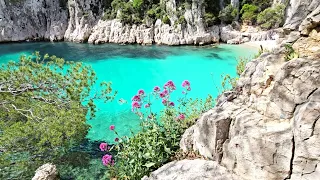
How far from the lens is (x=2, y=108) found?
26.6 ft

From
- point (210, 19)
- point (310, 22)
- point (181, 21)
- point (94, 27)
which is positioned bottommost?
point (310, 22)

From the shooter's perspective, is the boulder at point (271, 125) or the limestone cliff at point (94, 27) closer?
the boulder at point (271, 125)

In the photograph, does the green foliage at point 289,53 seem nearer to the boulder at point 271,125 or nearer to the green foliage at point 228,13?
the boulder at point 271,125

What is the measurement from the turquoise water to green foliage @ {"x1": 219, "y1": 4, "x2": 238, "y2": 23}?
660 cm

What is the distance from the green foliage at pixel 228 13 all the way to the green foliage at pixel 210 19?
1096 mm

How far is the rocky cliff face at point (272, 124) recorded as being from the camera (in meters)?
4.40

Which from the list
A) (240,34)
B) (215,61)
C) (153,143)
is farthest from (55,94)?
(240,34)

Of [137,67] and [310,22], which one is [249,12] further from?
[310,22]

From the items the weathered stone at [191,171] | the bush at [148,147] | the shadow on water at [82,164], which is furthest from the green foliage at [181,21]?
the weathered stone at [191,171]

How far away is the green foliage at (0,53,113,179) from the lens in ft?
25.4

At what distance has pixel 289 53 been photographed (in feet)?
17.7

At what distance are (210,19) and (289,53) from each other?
120 ft

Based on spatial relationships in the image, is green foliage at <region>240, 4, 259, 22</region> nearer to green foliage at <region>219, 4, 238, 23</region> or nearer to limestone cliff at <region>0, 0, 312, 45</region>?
green foliage at <region>219, 4, 238, 23</region>

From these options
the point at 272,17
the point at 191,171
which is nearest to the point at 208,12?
the point at 272,17
